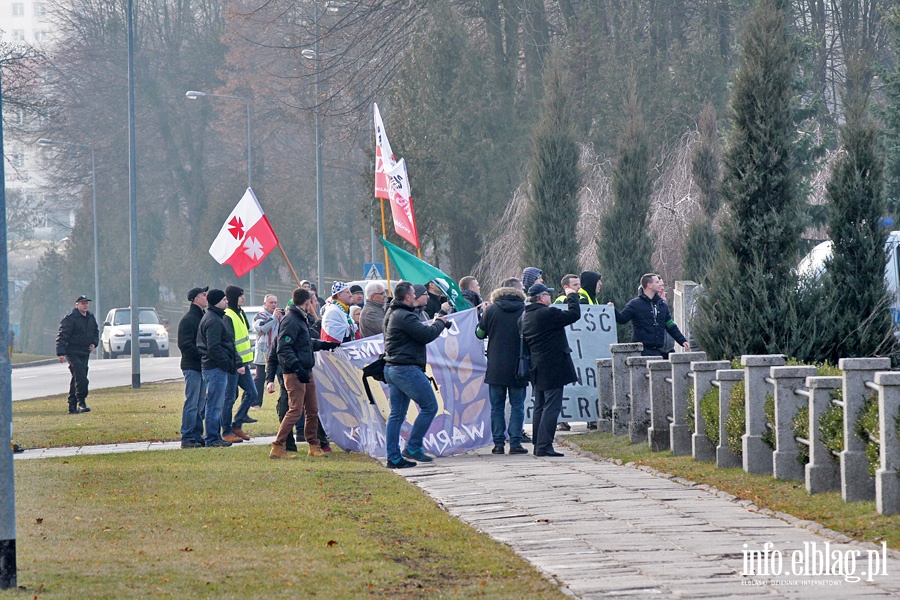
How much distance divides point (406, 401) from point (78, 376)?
34.2ft

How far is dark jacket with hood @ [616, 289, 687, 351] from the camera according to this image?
15531 millimetres

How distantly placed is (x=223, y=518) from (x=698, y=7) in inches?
1041

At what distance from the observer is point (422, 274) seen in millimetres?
16859

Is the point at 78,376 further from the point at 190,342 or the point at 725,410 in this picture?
the point at 725,410

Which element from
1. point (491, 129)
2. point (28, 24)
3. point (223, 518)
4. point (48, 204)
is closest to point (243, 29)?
point (491, 129)

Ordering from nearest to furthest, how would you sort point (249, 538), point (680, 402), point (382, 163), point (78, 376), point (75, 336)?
point (249, 538)
point (680, 402)
point (382, 163)
point (75, 336)
point (78, 376)

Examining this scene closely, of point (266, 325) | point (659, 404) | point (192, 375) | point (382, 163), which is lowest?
point (659, 404)

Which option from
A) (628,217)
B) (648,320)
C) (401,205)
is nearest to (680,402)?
(648,320)

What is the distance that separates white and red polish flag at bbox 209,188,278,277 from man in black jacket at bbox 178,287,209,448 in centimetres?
320

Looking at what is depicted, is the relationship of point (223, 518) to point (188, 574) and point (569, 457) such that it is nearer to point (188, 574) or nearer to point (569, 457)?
point (188, 574)

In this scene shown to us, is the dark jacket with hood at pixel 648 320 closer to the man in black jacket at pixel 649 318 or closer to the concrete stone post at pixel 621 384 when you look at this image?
the man in black jacket at pixel 649 318

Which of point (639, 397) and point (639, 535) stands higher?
point (639, 397)

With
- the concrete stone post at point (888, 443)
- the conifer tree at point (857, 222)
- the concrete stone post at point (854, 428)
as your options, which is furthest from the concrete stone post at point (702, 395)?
the concrete stone post at point (888, 443)

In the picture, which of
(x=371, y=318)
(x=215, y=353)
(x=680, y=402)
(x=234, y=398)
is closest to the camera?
(x=680, y=402)
